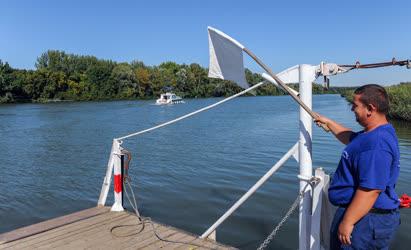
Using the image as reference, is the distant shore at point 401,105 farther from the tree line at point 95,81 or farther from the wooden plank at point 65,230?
the tree line at point 95,81

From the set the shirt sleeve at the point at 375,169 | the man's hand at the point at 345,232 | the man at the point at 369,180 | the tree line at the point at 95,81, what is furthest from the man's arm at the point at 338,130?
the tree line at the point at 95,81

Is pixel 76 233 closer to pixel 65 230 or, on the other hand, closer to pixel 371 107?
pixel 65 230

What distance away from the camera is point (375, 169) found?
260cm

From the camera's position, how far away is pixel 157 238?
5.20 metres

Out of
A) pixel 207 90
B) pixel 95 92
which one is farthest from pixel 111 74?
pixel 207 90

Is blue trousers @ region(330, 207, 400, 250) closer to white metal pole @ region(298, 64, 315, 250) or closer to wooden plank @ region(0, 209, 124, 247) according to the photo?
white metal pole @ region(298, 64, 315, 250)

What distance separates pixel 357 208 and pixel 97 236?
3.73 m

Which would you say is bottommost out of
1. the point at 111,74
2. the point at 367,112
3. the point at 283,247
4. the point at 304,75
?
the point at 283,247

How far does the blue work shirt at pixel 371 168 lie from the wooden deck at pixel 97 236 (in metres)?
2.41

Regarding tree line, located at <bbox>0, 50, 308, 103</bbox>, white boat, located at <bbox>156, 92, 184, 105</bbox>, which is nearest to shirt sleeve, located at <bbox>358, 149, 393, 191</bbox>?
white boat, located at <bbox>156, 92, 184, 105</bbox>

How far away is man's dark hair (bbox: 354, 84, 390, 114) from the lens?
2793 millimetres

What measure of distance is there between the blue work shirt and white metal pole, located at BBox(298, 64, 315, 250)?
0.71 metres

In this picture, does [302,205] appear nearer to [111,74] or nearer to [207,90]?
[111,74]

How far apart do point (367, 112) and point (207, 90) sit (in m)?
104
